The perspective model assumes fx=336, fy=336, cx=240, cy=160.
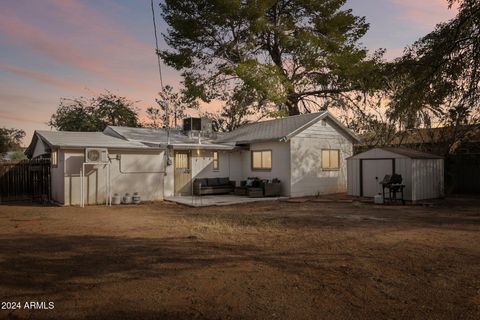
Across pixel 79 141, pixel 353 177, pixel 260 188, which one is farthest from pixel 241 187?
pixel 79 141

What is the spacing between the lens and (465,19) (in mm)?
7707

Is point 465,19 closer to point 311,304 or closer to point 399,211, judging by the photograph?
point 399,211

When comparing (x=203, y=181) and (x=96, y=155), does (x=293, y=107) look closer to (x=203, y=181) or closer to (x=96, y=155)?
(x=203, y=181)

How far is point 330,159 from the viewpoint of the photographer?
59.5ft

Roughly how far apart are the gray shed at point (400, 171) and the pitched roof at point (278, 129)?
9.04 ft

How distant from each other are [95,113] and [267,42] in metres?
19.4

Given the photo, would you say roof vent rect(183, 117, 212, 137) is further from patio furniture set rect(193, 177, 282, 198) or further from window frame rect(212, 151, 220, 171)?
patio furniture set rect(193, 177, 282, 198)

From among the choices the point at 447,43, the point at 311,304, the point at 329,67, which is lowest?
the point at 311,304

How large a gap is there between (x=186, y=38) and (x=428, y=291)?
21.2 meters

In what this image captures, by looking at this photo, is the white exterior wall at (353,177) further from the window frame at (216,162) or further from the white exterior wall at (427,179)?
the window frame at (216,162)

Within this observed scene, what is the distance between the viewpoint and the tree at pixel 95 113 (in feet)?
105

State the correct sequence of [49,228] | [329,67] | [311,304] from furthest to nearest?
[329,67], [49,228], [311,304]

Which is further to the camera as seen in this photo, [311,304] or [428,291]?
[428,291]

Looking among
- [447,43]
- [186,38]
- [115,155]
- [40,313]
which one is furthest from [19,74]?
[447,43]
